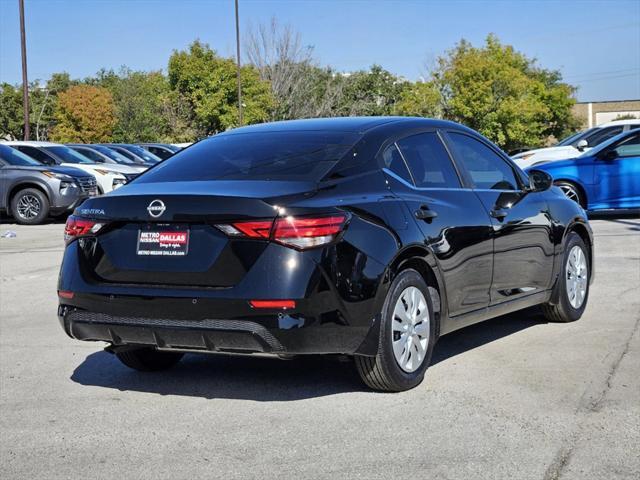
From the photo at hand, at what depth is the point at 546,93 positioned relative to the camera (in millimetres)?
84812

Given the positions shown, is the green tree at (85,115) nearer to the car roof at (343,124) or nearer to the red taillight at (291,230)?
the car roof at (343,124)

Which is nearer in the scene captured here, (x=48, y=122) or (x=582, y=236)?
(x=582, y=236)

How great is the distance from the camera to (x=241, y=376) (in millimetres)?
6176

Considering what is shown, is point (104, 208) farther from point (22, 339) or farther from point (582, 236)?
point (582, 236)

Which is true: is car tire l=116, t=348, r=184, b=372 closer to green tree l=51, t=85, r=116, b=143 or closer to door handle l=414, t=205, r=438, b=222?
door handle l=414, t=205, r=438, b=222

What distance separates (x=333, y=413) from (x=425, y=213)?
1364 mm

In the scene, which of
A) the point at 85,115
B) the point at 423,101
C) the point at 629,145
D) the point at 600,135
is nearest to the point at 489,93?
the point at 423,101

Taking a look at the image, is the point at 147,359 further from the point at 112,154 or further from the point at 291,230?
the point at 112,154

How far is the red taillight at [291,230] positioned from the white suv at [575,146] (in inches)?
574

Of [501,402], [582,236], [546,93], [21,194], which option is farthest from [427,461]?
[546,93]

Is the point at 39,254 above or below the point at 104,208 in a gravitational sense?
below

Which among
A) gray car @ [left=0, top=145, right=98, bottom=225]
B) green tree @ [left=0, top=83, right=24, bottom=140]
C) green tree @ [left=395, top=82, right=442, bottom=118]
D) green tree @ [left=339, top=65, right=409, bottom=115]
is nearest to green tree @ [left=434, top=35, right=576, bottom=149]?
green tree @ [left=395, top=82, right=442, bottom=118]

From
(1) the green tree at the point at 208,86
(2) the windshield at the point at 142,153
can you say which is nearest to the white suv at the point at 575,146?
→ (2) the windshield at the point at 142,153

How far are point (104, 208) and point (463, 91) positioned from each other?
60476 millimetres
